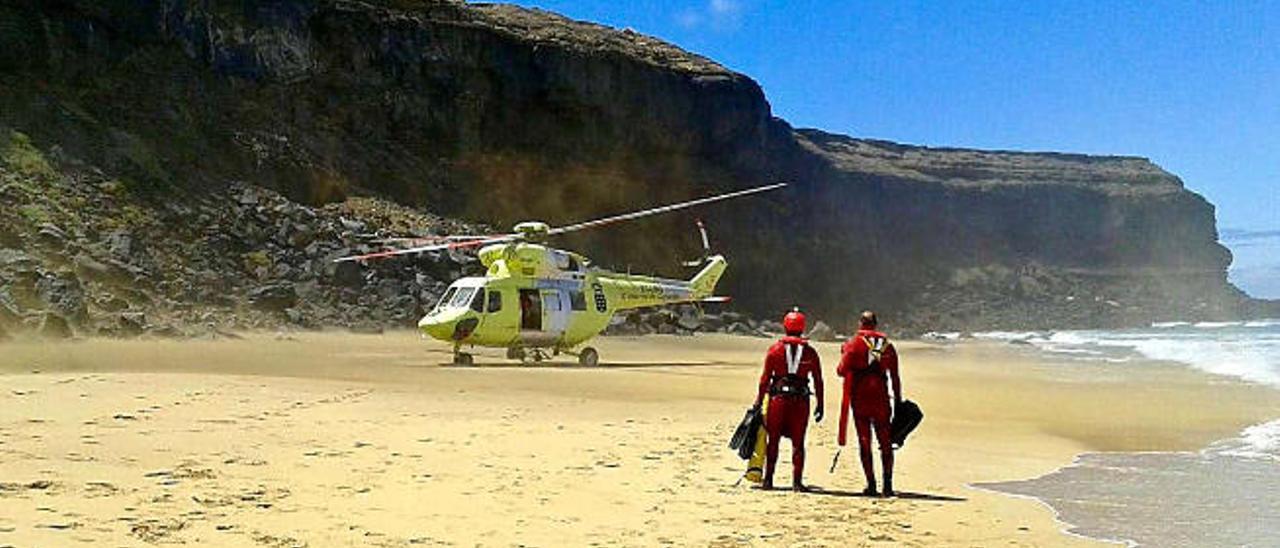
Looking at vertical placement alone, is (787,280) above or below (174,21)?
below

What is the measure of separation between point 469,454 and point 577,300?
15.1 metres

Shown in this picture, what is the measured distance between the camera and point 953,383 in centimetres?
2375

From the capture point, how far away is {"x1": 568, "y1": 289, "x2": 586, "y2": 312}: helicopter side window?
989 inches

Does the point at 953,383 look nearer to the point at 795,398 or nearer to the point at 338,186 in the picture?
the point at 795,398

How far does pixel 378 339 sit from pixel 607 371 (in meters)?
8.37

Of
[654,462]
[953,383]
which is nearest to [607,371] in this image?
[953,383]

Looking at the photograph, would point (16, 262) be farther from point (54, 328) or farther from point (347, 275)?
point (347, 275)

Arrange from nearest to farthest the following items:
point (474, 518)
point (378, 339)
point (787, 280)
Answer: point (474, 518)
point (378, 339)
point (787, 280)

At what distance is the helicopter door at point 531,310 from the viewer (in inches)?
950

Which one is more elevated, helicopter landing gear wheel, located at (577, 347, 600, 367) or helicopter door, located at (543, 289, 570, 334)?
helicopter door, located at (543, 289, 570, 334)

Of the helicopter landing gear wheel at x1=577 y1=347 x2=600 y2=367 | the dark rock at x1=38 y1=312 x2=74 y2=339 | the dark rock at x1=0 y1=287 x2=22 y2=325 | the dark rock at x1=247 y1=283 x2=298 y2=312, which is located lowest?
the helicopter landing gear wheel at x1=577 y1=347 x2=600 y2=367

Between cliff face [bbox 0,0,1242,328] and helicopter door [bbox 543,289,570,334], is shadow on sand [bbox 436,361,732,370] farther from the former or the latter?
cliff face [bbox 0,0,1242,328]

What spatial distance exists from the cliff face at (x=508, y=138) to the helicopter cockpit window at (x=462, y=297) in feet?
44.4

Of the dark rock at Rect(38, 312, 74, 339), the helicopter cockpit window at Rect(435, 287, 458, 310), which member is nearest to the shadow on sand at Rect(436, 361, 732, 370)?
the helicopter cockpit window at Rect(435, 287, 458, 310)
